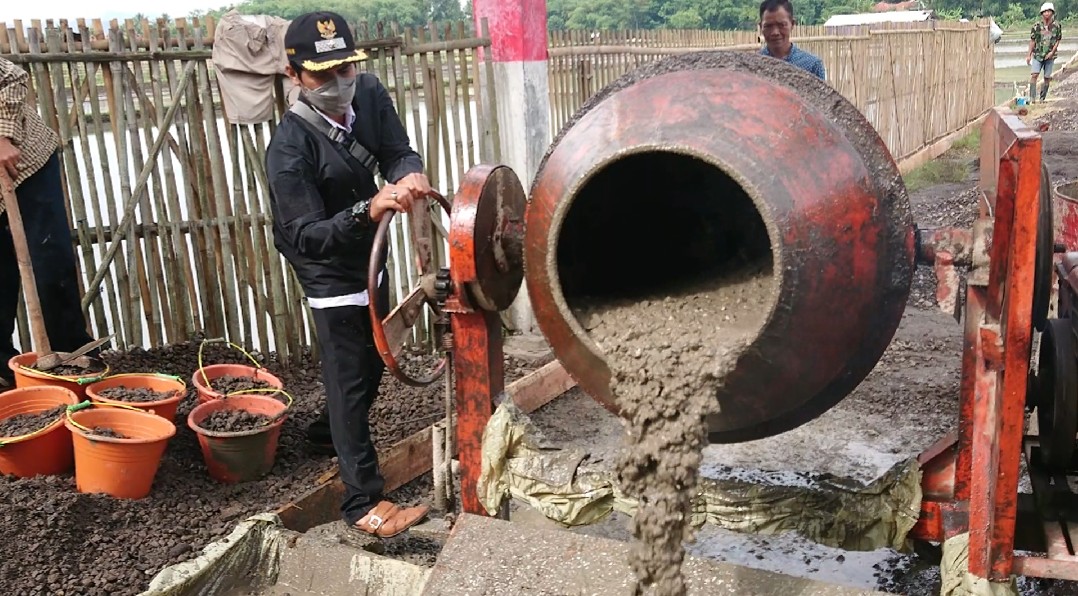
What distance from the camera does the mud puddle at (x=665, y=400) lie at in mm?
2041

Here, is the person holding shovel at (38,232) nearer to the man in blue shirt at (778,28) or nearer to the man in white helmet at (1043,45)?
the man in blue shirt at (778,28)

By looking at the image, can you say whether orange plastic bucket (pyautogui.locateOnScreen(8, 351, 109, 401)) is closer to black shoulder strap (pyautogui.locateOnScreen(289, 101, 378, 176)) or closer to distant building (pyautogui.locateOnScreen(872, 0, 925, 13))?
black shoulder strap (pyautogui.locateOnScreen(289, 101, 378, 176))

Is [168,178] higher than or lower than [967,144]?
higher

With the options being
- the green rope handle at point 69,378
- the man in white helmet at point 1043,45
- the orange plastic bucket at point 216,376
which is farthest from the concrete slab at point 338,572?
the man in white helmet at point 1043,45

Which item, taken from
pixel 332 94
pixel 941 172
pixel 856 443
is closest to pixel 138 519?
pixel 332 94

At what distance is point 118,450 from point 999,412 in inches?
107

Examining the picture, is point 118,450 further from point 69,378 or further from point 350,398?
point 350,398

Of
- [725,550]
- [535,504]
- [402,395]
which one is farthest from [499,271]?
[402,395]

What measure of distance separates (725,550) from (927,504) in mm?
998

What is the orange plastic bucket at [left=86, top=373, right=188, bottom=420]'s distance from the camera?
3.44m

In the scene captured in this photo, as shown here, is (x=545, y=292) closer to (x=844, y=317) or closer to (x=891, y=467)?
(x=844, y=317)

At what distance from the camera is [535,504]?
2.72 meters

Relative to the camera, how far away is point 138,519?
3.19 metres

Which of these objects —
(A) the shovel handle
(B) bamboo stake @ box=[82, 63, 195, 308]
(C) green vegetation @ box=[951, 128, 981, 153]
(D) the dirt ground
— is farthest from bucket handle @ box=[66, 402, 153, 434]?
(C) green vegetation @ box=[951, 128, 981, 153]
